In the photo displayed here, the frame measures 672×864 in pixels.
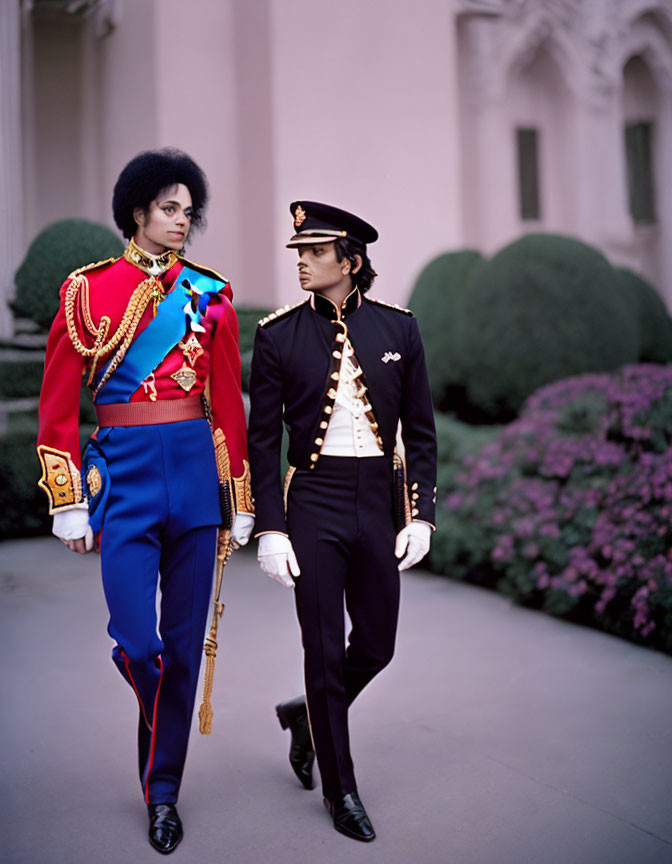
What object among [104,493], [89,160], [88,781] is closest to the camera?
[104,493]

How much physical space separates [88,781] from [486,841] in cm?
141

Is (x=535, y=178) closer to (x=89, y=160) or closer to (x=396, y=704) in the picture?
(x=89, y=160)

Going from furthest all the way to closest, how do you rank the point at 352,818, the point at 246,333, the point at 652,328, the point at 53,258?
the point at 652,328 → the point at 53,258 → the point at 246,333 → the point at 352,818

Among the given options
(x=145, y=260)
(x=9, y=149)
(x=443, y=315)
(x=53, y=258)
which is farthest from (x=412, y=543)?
(x=9, y=149)

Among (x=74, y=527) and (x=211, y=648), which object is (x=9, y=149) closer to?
(x=74, y=527)

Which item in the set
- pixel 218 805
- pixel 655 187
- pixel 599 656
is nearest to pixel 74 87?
pixel 655 187

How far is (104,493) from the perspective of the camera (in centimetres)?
303

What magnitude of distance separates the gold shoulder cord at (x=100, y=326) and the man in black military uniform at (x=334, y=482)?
1.26ft

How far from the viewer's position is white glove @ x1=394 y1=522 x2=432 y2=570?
10.4 ft

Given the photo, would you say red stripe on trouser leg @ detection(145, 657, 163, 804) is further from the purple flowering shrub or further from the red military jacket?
the purple flowering shrub

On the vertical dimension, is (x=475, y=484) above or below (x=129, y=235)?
below

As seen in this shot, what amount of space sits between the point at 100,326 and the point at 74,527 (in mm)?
603

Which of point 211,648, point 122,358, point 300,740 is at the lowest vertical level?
point 300,740

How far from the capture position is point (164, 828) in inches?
119
